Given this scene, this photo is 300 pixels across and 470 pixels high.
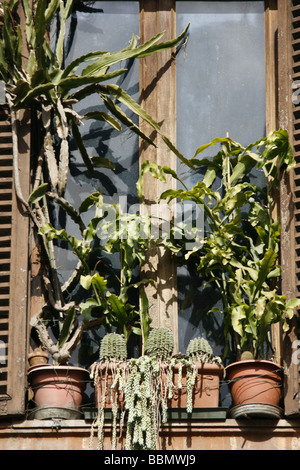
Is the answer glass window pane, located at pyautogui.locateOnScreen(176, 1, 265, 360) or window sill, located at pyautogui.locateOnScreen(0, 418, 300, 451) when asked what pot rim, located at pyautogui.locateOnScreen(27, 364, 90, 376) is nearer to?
window sill, located at pyautogui.locateOnScreen(0, 418, 300, 451)

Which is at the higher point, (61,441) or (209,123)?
(209,123)

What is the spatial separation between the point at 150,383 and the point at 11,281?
112cm

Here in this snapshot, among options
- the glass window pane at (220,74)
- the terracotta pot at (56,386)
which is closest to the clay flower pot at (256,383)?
the terracotta pot at (56,386)

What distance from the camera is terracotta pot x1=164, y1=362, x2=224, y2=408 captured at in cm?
838

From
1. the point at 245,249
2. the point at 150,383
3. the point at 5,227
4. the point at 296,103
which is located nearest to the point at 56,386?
the point at 150,383

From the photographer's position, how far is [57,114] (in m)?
9.10

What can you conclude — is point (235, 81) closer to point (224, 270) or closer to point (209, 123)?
point (209, 123)

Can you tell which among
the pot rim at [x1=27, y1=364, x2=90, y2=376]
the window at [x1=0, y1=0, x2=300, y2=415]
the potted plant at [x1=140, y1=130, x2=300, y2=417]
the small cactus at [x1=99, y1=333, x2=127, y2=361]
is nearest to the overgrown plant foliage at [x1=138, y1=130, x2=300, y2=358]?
the potted plant at [x1=140, y1=130, x2=300, y2=417]

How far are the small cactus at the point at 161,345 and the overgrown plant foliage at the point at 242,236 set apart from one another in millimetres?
448

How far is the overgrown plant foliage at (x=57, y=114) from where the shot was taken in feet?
28.8

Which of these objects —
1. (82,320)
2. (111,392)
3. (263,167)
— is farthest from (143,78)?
(111,392)

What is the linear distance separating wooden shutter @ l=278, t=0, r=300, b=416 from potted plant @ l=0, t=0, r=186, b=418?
0.74m
